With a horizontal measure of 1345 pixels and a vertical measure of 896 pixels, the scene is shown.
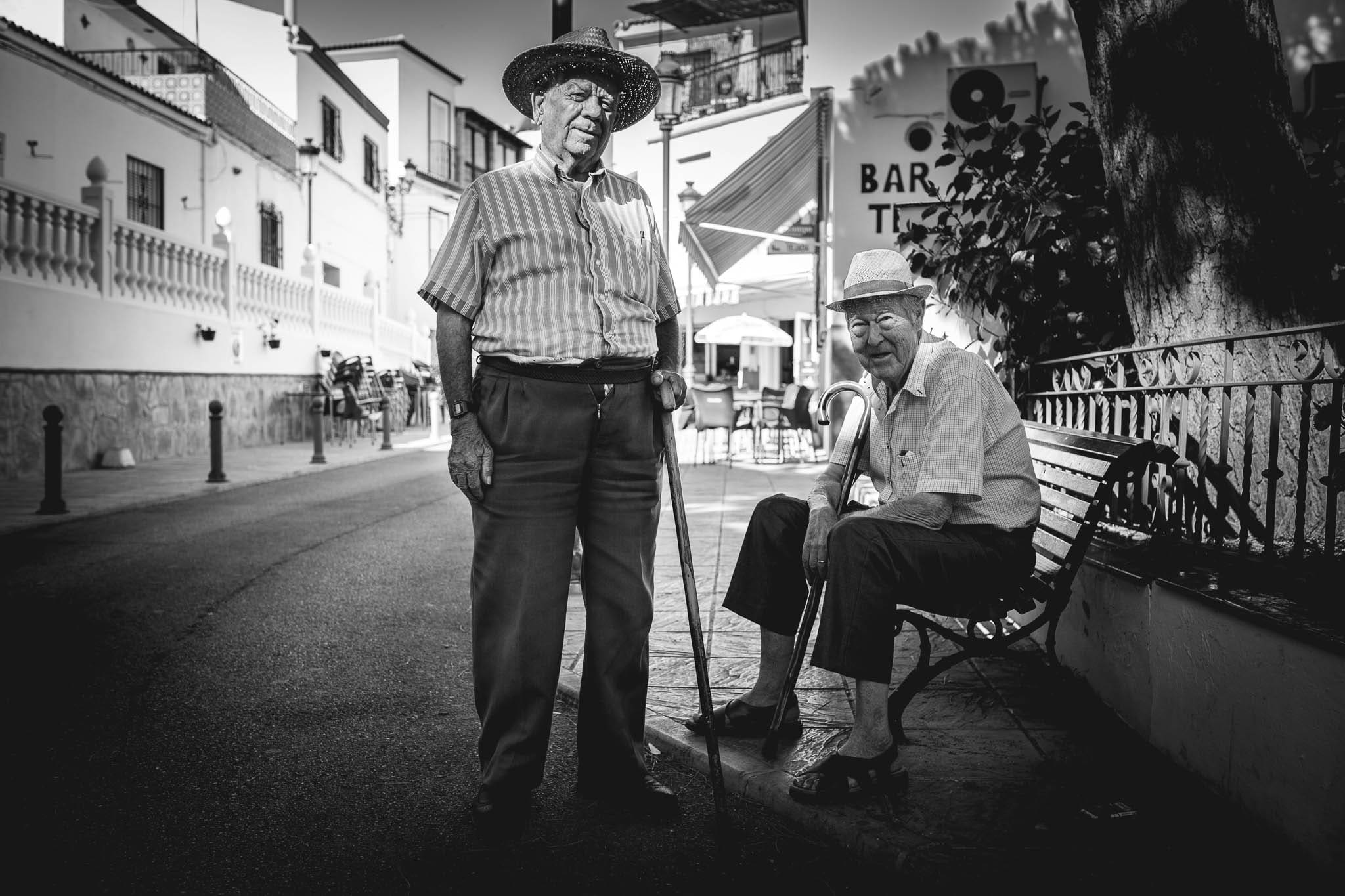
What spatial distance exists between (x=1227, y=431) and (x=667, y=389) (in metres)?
1.86

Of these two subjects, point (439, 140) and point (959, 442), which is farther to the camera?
point (439, 140)

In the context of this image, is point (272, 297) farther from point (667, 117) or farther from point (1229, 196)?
point (1229, 196)

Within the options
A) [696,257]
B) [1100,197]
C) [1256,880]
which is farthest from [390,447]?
[1256,880]

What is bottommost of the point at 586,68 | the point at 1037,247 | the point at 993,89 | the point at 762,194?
the point at 1037,247

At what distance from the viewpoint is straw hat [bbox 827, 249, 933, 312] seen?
3363 mm

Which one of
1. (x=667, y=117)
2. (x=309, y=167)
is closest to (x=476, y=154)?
(x=309, y=167)

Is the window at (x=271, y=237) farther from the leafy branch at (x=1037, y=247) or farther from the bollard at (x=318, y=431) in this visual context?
the leafy branch at (x=1037, y=247)

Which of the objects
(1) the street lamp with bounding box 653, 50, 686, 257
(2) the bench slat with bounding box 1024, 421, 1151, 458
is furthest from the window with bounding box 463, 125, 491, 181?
(2) the bench slat with bounding box 1024, 421, 1151, 458

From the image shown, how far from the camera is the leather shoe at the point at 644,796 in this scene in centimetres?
304

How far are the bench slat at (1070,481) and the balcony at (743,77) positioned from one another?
923 inches

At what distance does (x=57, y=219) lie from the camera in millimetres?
12898

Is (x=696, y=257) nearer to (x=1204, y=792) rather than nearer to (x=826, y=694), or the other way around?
(x=826, y=694)

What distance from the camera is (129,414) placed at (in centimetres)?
1416

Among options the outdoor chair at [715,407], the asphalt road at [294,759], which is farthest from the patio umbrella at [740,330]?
the asphalt road at [294,759]
